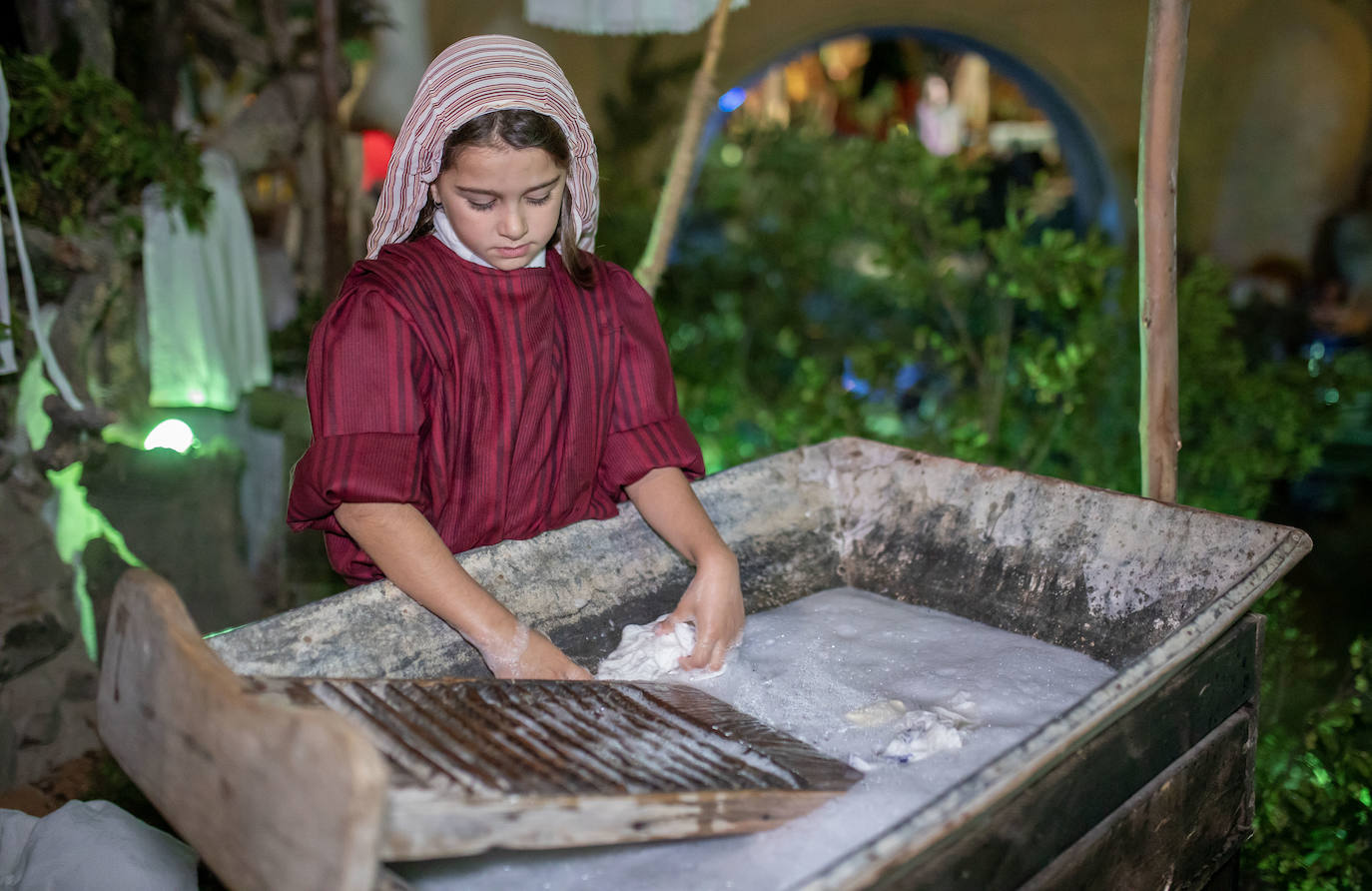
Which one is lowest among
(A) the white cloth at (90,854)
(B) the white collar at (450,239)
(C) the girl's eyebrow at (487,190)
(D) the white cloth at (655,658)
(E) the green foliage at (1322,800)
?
(E) the green foliage at (1322,800)

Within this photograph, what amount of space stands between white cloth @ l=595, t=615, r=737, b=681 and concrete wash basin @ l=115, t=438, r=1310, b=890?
0.16m

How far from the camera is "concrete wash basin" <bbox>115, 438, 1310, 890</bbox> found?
1.37 metres

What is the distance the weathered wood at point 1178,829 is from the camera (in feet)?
4.97

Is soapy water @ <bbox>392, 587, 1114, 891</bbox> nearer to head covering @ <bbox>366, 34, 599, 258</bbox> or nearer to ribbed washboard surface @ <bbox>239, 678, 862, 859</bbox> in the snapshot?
ribbed washboard surface @ <bbox>239, 678, 862, 859</bbox>

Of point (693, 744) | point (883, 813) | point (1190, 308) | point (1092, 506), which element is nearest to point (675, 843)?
point (693, 744)

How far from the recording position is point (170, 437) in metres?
4.11

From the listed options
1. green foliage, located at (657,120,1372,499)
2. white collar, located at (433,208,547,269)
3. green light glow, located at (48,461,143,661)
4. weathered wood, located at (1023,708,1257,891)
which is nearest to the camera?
weathered wood, located at (1023,708,1257,891)

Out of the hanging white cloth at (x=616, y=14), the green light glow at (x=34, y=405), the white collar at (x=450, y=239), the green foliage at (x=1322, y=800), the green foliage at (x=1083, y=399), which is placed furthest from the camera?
the green light glow at (x=34, y=405)

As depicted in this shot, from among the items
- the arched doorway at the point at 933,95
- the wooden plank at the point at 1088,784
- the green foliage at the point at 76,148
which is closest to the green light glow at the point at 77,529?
the green foliage at the point at 76,148

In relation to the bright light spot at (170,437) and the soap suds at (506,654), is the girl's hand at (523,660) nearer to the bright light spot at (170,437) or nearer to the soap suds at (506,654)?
the soap suds at (506,654)

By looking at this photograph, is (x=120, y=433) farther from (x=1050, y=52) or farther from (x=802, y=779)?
(x=1050, y=52)

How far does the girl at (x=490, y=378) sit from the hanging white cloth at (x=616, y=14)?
1179 mm

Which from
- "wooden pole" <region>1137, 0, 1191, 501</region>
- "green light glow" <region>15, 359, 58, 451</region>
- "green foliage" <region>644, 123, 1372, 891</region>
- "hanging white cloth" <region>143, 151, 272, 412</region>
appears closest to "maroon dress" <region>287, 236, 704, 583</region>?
"wooden pole" <region>1137, 0, 1191, 501</region>

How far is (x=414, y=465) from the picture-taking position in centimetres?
168
